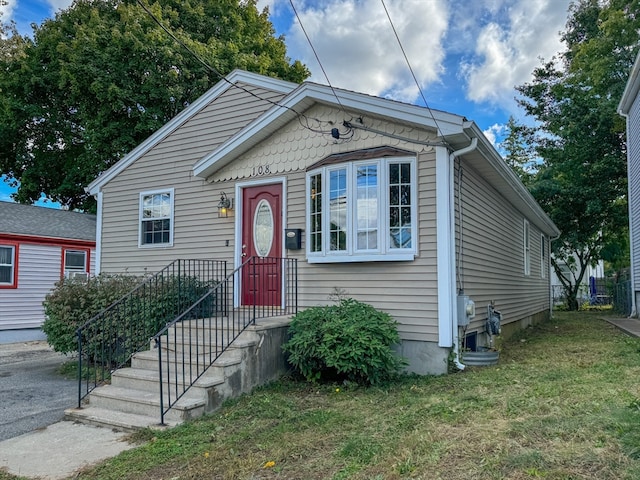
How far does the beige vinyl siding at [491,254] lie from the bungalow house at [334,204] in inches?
2.0

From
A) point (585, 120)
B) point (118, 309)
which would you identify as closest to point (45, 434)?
point (118, 309)

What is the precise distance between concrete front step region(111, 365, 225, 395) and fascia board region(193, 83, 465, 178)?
3.80 metres

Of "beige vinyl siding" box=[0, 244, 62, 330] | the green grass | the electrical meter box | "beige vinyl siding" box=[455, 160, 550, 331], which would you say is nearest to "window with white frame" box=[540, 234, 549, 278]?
"beige vinyl siding" box=[455, 160, 550, 331]

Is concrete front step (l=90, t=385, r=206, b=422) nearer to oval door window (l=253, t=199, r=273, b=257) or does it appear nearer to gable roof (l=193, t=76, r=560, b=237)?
oval door window (l=253, t=199, r=273, b=257)

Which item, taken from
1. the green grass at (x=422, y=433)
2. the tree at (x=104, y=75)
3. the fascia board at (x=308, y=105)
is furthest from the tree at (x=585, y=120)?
the green grass at (x=422, y=433)

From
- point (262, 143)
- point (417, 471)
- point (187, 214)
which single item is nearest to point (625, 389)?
point (417, 471)

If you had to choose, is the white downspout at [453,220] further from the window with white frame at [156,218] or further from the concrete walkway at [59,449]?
the window with white frame at [156,218]

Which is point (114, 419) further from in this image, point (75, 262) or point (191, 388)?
point (75, 262)

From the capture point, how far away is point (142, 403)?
5.02m

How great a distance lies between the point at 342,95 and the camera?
22.1 ft

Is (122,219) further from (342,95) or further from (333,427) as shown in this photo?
(333,427)

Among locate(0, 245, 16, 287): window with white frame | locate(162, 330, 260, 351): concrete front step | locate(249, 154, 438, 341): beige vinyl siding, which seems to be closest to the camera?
locate(162, 330, 260, 351): concrete front step

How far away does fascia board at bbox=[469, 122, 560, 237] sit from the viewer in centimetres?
663

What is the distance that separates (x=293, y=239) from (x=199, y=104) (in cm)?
400
